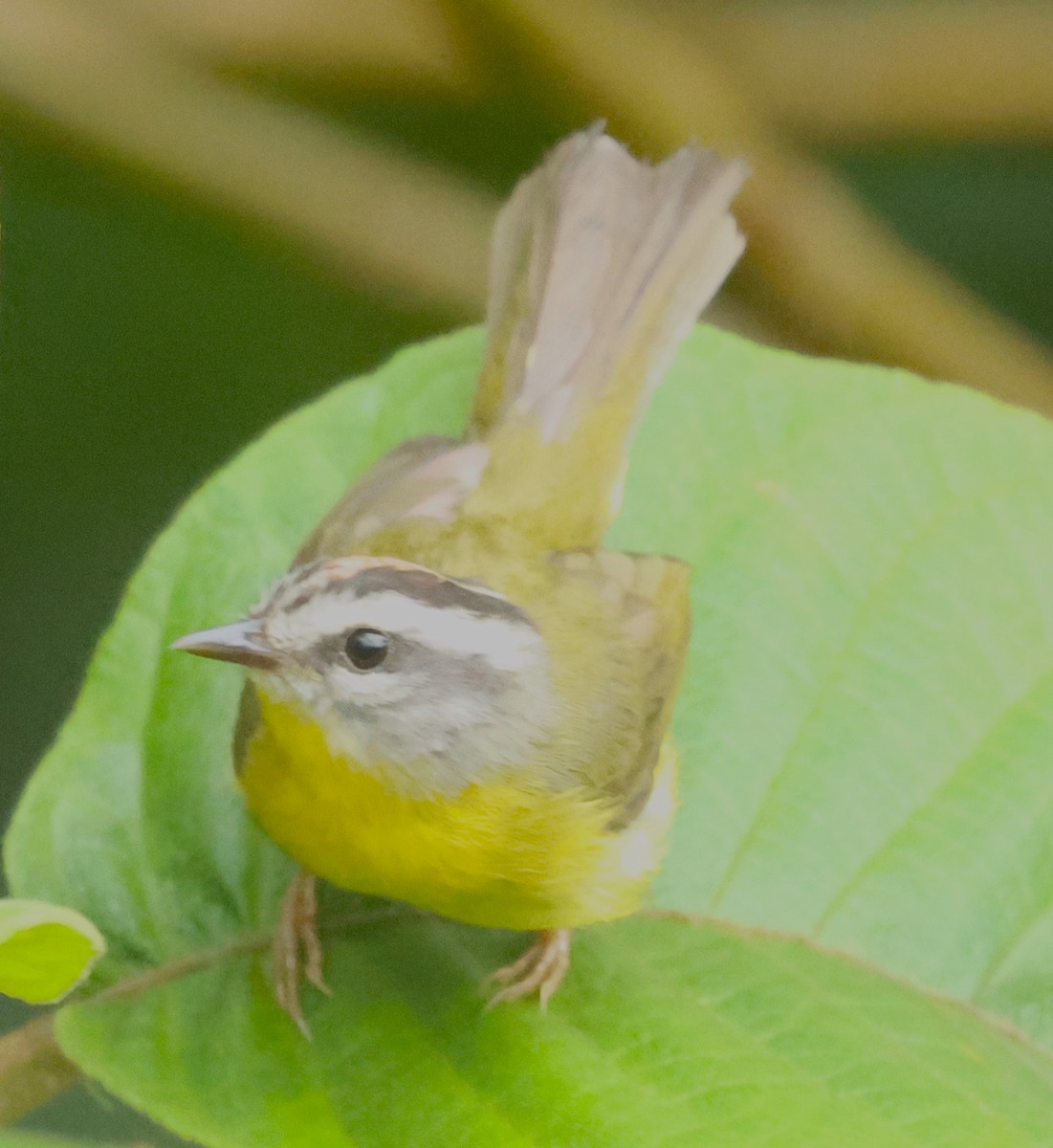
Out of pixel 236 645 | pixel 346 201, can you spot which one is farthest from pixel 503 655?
pixel 346 201

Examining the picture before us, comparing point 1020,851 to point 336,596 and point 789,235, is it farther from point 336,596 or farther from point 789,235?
point 789,235

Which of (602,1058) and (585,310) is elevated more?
(585,310)

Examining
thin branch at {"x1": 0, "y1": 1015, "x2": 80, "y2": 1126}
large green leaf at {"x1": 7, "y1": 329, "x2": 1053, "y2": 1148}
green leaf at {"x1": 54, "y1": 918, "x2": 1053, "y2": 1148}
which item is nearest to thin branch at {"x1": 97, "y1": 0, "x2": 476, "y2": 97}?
large green leaf at {"x1": 7, "y1": 329, "x2": 1053, "y2": 1148}

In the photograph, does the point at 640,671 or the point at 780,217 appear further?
the point at 780,217

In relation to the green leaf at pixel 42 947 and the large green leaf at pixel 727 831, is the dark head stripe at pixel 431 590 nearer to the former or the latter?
the large green leaf at pixel 727 831

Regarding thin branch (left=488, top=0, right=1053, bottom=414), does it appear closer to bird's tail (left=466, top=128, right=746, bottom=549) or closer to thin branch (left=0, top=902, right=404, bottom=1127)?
bird's tail (left=466, top=128, right=746, bottom=549)

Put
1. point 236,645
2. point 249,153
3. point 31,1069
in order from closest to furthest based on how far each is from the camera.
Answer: point 31,1069 → point 236,645 → point 249,153

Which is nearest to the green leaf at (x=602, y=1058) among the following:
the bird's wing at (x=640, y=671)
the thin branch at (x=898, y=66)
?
the bird's wing at (x=640, y=671)

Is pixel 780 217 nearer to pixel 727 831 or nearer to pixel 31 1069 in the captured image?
pixel 727 831
